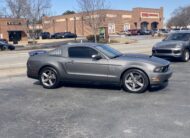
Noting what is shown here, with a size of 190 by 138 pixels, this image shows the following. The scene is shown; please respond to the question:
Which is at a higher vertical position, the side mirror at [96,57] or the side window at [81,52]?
the side window at [81,52]

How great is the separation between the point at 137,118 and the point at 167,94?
7.89ft

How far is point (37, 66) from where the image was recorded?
31.0 feet

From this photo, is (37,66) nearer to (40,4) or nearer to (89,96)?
(89,96)

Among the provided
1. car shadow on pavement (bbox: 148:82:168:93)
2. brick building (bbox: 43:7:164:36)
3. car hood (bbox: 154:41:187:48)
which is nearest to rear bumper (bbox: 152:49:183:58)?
car hood (bbox: 154:41:187:48)

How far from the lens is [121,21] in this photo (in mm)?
79562

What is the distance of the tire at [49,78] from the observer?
30.5ft

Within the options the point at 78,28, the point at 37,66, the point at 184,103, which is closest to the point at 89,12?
the point at 37,66

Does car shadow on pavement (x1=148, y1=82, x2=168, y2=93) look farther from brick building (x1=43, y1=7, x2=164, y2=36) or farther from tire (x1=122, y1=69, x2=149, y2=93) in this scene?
brick building (x1=43, y1=7, x2=164, y2=36)

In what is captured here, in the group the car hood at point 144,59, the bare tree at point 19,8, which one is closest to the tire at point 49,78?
the car hood at point 144,59

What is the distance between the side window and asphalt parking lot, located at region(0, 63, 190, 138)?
1052 millimetres

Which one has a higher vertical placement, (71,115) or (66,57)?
(66,57)

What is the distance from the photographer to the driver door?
866 cm

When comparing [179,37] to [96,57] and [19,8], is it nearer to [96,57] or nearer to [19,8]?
[96,57]

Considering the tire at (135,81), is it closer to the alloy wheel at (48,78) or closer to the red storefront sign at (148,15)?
the alloy wheel at (48,78)
